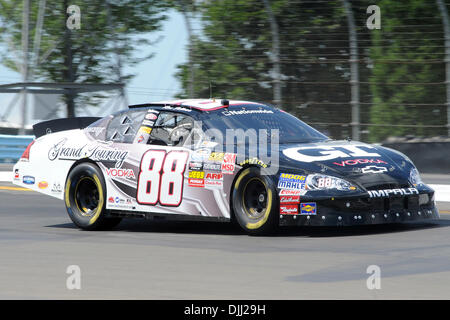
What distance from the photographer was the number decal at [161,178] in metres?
9.70

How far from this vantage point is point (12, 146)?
21406 millimetres

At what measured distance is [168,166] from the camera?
9.78 m

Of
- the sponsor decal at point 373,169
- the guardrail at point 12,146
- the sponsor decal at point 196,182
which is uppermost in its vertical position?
the guardrail at point 12,146

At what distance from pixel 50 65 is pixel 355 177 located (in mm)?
18322

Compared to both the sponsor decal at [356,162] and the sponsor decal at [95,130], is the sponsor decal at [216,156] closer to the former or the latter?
the sponsor decal at [356,162]

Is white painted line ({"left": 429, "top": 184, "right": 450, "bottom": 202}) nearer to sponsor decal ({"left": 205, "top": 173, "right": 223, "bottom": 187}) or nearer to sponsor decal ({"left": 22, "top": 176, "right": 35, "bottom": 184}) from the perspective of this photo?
sponsor decal ({"left": 205, "top": 173, "right": 223, "bottom": 187})

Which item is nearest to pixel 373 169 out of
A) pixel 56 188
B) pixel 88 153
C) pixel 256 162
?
pixel 256 162

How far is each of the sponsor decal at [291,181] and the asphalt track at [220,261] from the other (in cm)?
50

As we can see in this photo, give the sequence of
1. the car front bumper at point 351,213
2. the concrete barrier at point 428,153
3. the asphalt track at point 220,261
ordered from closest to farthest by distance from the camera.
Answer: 1. the asphalt track at point 220,261
2. the car front bumper at point 351,213
3. the concrete barrier at point 428,153

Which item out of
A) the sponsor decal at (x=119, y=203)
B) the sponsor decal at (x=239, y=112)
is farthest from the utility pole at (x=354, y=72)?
the sponsor decal at (x=119, y=203)

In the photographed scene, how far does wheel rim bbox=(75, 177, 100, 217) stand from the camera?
1066cm

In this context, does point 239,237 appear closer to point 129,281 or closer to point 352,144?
point 352,144

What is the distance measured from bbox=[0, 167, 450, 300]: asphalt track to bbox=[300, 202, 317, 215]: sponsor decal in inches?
10.5

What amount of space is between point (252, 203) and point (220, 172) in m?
0.45
